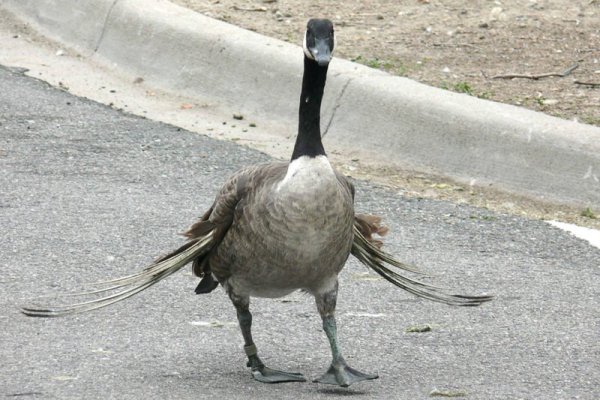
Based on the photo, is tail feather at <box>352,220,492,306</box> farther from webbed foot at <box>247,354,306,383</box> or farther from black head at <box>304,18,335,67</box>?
black head at <box>304,18,335,67</box>

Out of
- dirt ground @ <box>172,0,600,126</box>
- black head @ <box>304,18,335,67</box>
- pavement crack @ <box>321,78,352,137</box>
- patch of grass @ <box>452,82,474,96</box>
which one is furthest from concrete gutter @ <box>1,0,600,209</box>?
black head @ <box>304,18,335,67</box>

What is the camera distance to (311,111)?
469cm

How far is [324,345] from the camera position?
5.25 meters

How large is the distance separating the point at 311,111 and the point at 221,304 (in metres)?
1.41

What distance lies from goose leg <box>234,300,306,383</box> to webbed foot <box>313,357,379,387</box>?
0.36ft

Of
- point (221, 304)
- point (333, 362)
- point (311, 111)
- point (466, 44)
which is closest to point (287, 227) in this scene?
point (311, 111)

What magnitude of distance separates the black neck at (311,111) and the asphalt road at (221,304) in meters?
0.95

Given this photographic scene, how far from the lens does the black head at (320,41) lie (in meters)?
4.50

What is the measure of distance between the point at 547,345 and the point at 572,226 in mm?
1849

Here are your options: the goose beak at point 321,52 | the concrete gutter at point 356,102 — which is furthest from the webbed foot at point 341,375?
the concrete gutter at point 356,102

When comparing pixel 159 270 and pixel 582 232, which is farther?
pixel 582 232

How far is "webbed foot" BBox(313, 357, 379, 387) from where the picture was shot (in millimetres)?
4680

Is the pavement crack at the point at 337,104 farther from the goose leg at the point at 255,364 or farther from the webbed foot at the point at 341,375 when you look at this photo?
the webbed foot at the point at 341,375

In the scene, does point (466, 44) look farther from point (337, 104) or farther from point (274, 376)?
point (274, 376)
